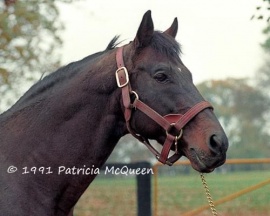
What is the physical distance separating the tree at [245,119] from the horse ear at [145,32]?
51.6 m

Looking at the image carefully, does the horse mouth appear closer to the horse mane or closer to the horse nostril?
the horse nostril

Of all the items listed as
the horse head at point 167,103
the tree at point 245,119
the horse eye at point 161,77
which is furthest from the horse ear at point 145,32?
the tree at point 245,119

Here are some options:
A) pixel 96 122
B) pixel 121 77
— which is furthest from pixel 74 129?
pixel 121 77

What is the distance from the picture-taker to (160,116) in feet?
13.3

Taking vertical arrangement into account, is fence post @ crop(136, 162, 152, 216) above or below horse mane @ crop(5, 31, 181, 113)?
below

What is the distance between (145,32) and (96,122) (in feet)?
2.18

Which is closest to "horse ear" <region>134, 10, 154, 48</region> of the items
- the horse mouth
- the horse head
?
the horse head

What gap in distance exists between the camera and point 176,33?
4645 mm

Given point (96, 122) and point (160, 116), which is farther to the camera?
point (96, 122)

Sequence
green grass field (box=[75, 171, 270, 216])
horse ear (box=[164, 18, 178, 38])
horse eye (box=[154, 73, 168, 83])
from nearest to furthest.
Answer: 1. horse eye (box=[154, 73, 168, 83])
2. horse ear (box=[164, 18, 178, 38])
3. green grass field (box=[75, 171, 270, 216])

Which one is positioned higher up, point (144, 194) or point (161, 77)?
point (161, 77)

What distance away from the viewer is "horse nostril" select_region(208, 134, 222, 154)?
12.5ft

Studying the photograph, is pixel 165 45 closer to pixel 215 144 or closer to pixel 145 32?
pixel 145 32

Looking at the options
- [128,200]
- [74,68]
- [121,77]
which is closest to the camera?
[121,77]
